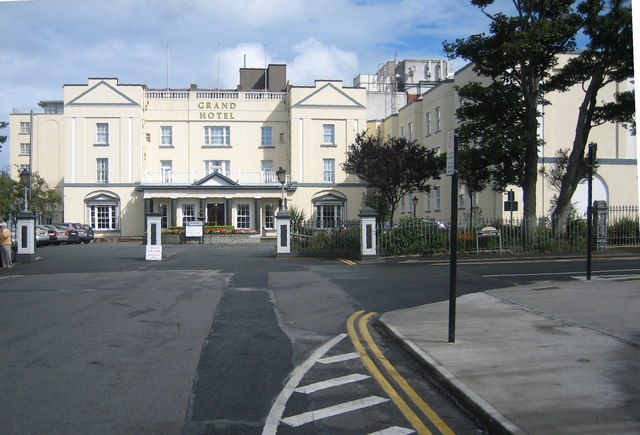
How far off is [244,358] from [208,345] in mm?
960

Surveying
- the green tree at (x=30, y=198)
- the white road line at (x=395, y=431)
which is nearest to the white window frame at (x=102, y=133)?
the green tree at (x=30, y=198)

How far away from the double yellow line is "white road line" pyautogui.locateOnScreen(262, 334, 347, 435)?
505mm

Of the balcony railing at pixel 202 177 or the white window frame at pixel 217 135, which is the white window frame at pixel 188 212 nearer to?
the balcony railing at pixel 202 177

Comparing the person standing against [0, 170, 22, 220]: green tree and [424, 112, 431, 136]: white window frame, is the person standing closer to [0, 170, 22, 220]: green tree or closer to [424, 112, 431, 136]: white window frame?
[0, 170, 22, 220]: green tree

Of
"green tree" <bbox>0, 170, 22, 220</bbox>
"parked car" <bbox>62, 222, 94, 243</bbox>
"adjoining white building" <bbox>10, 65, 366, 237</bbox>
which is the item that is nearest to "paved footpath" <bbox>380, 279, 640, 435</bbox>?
"parked car" <bbox>62, 222, 94, 243</bbox>

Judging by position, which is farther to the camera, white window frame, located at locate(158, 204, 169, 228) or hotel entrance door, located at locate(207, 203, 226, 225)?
white window frame, located at locate(158, 204, 169, 228)

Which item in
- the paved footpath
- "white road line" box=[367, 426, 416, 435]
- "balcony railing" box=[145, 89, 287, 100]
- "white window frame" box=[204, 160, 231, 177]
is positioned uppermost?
"balcony railing" box=[145, 89, 287, 100]

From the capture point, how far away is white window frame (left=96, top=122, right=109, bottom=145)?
166 feet

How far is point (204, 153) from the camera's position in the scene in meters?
52.7

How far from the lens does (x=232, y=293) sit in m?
14.4

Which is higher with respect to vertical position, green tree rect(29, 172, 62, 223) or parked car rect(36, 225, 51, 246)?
green tree rect(29, 172, 62, 223)

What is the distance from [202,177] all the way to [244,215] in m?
4.68

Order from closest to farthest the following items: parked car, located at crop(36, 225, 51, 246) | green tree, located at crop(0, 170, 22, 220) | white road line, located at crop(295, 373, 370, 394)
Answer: white road line, located at crop(295, 373, 370, 394), parked car, located at crop(36, 225, 51, 246), green tree, located at crop(0, 170, 22, 220)

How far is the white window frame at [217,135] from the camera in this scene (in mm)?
52812
